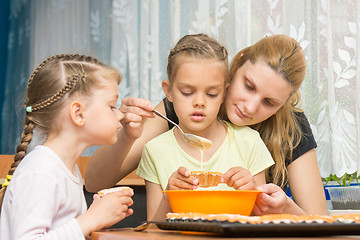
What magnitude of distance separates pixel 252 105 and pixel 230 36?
85 centimetres

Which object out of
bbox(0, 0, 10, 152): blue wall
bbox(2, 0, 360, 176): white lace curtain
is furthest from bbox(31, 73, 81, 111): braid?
bbox(0, 0, 10, 152): blue wall

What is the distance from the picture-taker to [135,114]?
1220mm

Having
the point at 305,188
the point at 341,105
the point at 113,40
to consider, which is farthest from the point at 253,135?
the point at 113,40

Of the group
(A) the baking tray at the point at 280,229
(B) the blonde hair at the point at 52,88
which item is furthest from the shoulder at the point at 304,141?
(A) the baking tray at the point at 280,229

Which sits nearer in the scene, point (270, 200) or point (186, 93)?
point (270, 200)

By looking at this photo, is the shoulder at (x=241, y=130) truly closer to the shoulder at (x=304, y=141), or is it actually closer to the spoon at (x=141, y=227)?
the shoulder at (x=304, y=141)

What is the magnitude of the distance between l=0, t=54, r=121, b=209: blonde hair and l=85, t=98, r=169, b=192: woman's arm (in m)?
0.17

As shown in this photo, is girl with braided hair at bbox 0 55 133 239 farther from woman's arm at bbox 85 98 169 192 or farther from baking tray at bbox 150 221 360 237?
baking tray at bbox 150 221 360 237

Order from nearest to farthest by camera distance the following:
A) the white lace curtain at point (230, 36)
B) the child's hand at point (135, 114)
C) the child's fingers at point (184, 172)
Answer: the child's fingers at point (184, 172) → the child's hand at point (135, 114) → the white lace curtain at point (230, 36)

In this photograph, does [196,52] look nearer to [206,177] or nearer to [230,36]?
[206,177]

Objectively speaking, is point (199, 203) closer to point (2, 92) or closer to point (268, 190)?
point (268, 190)

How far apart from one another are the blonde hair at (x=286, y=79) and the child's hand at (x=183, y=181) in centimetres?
51

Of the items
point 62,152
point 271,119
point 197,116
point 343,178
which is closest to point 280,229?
point 62,152

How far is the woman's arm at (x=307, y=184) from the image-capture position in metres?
1.50
